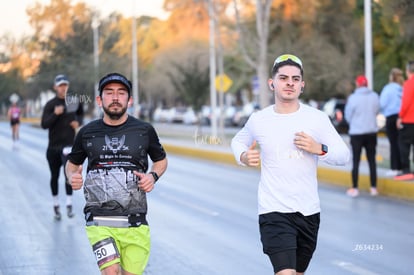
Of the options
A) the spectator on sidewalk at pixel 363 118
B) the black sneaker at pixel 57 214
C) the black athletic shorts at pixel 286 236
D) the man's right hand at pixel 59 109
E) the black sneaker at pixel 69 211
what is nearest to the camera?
the black athletic shorts at pixel 286 236

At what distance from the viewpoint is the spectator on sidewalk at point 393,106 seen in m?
15.1

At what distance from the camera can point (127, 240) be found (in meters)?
5.42

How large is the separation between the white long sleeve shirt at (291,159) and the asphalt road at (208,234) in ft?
8.62

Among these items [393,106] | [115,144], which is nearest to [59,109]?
[115,144]

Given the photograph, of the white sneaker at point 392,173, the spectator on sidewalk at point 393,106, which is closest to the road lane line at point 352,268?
the spectator on sidewalk at point 393,106

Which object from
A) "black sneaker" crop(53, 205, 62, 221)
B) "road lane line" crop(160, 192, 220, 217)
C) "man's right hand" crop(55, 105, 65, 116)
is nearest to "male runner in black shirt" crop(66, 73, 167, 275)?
"man's right hand" crop(55, 105, 65, 116)

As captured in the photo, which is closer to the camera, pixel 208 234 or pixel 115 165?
pixel 115 165

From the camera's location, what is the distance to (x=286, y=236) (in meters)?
5.32

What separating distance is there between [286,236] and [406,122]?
9.40 m

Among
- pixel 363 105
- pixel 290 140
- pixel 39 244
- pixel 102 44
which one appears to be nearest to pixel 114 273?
pixel 290 140

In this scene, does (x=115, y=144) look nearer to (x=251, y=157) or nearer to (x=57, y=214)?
(x=251, y=157)

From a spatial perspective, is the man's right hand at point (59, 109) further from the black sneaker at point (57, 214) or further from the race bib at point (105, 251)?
the race bib at point (105, 251)

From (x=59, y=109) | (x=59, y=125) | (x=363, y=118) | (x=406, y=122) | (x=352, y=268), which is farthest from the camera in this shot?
(x=406, y=122)

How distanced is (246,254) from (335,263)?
103cm
